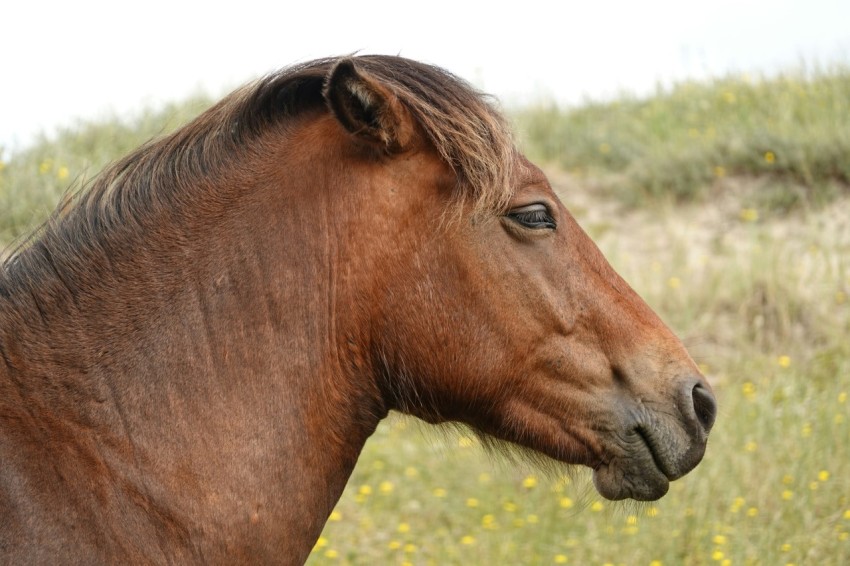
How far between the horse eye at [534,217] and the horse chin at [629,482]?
78cm

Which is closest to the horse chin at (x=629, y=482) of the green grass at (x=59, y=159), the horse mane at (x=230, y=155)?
the horse mane at (x=230, y=155)

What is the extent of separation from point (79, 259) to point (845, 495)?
423cm

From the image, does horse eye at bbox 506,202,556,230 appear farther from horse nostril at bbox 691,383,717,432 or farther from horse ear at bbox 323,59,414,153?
horse nostril at bbox 691,383,717,432

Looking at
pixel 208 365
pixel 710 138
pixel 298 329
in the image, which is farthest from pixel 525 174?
pixel 710 138

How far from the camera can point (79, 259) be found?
8.32ft

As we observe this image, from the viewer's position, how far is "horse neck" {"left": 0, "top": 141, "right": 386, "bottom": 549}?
7.89 ft

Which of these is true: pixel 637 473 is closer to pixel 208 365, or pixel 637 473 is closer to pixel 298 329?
pixel 298 329

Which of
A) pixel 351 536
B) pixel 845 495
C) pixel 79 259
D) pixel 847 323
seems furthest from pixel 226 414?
pixel 847 323

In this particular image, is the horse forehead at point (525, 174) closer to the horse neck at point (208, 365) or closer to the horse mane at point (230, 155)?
the horse mane at point (230, 155)

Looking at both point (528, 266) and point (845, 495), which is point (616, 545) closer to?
point (845, 495)

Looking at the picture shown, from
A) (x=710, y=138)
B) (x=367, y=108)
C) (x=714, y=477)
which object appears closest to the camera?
(x=367, y=108)

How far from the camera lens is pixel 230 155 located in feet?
8.88

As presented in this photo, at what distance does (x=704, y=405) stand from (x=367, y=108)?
140cm

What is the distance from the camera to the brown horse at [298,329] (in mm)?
2383
